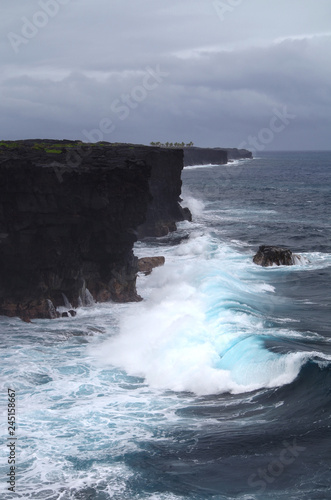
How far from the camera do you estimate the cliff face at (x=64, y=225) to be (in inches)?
1264

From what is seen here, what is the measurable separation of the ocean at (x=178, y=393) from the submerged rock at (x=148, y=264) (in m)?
1.63

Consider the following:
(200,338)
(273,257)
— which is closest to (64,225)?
(200,338)

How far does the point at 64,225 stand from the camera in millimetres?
33062

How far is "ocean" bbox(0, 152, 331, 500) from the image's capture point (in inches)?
647

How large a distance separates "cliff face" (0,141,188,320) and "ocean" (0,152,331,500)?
164cm

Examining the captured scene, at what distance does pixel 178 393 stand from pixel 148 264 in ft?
69.8

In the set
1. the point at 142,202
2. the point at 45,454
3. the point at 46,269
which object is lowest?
the point at 45,454

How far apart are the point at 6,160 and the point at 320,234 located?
37608mm

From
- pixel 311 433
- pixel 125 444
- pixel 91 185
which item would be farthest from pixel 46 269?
pixel 311 433

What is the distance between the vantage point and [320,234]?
201 ft

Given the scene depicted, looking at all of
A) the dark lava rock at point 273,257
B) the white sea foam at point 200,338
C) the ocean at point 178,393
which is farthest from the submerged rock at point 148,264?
the dark lava rock at point 273,257

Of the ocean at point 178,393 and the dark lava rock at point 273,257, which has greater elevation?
the dark lava rock at point 273,257

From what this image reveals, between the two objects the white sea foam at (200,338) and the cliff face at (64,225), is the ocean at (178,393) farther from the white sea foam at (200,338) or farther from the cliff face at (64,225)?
the cliff face at (64,225)

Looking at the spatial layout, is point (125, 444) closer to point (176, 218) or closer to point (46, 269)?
point (46, 269)
